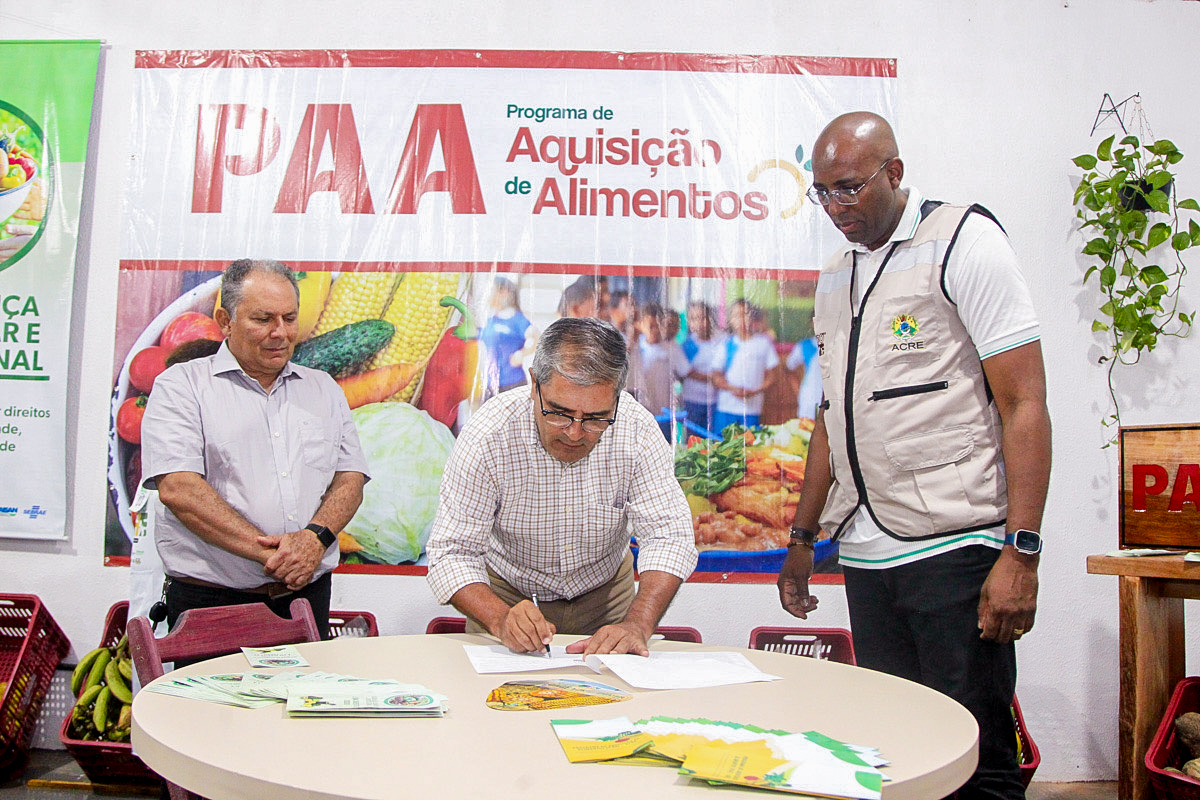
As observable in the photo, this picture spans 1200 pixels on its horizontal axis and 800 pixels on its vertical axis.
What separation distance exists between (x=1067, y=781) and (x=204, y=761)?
345 centimetres

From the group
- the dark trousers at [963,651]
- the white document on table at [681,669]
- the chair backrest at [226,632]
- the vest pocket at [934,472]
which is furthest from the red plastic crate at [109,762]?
the vest pocket at [934,472]

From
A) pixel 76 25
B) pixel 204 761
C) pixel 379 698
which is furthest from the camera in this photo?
pixel 76 25

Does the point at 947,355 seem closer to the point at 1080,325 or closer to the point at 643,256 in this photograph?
the point at 643,256

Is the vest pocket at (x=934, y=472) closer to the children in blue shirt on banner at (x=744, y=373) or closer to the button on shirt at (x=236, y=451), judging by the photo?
the children in blue shirt on banner at (x=744, y=373)

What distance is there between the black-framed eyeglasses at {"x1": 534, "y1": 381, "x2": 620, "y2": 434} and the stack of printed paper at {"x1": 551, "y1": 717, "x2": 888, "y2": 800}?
79 cm

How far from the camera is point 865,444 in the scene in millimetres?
2109

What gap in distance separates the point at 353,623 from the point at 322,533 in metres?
0.89

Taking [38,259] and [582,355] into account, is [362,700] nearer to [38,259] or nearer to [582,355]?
[582,355]

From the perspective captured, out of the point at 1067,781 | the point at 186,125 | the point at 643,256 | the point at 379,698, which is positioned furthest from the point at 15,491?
the point at 1067,781

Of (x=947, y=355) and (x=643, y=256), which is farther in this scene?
(x=643, y=256)

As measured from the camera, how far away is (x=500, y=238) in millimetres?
3621

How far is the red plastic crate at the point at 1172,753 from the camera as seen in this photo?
2322 millimetres

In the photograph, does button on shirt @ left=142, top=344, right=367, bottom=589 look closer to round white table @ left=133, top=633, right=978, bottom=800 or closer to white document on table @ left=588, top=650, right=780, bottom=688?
round white table @ left=133, top=633, right=978, bottom=800

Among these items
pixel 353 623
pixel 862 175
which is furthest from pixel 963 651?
pixel 353 623
